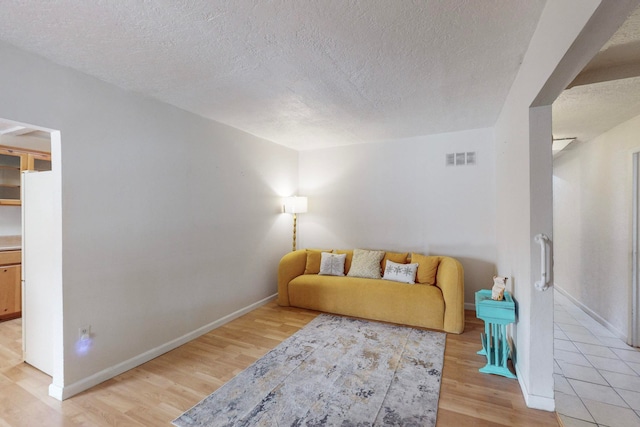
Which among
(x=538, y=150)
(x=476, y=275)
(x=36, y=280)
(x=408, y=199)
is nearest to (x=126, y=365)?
(x=36, y=280)

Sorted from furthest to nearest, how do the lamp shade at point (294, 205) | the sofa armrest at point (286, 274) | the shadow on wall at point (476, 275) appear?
the lamp shade at point (294, 205)
the sofa armrest at point (286, 274)
the shadow on wall at point (476, 275)

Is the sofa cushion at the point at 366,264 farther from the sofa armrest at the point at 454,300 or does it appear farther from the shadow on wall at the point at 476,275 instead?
the shadow on wall at the point at 476,275

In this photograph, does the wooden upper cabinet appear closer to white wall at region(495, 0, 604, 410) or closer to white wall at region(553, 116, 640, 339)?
white wall at region(495, 0, 604, 410)

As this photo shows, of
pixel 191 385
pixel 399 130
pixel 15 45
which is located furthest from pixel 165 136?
pixel 399 130

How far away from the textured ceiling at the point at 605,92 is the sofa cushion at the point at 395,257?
2239mm

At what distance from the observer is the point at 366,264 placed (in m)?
3.89

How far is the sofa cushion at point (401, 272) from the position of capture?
3.54 metres

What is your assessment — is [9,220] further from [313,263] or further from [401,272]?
[401,272]

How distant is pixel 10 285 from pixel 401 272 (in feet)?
15.9

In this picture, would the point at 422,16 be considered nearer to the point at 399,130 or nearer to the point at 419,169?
A: the point at 399,130

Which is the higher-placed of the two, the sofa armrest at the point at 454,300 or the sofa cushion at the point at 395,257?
the sofa cushion at the point at 395,257

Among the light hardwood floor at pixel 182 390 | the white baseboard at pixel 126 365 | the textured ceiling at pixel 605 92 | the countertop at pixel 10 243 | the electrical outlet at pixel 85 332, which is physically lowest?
the light hardwood floor at pixel 182 390

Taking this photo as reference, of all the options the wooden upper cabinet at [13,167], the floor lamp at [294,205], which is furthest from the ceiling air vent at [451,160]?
the wooden upper cabinet at [13,167]

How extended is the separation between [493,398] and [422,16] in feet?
8.29
